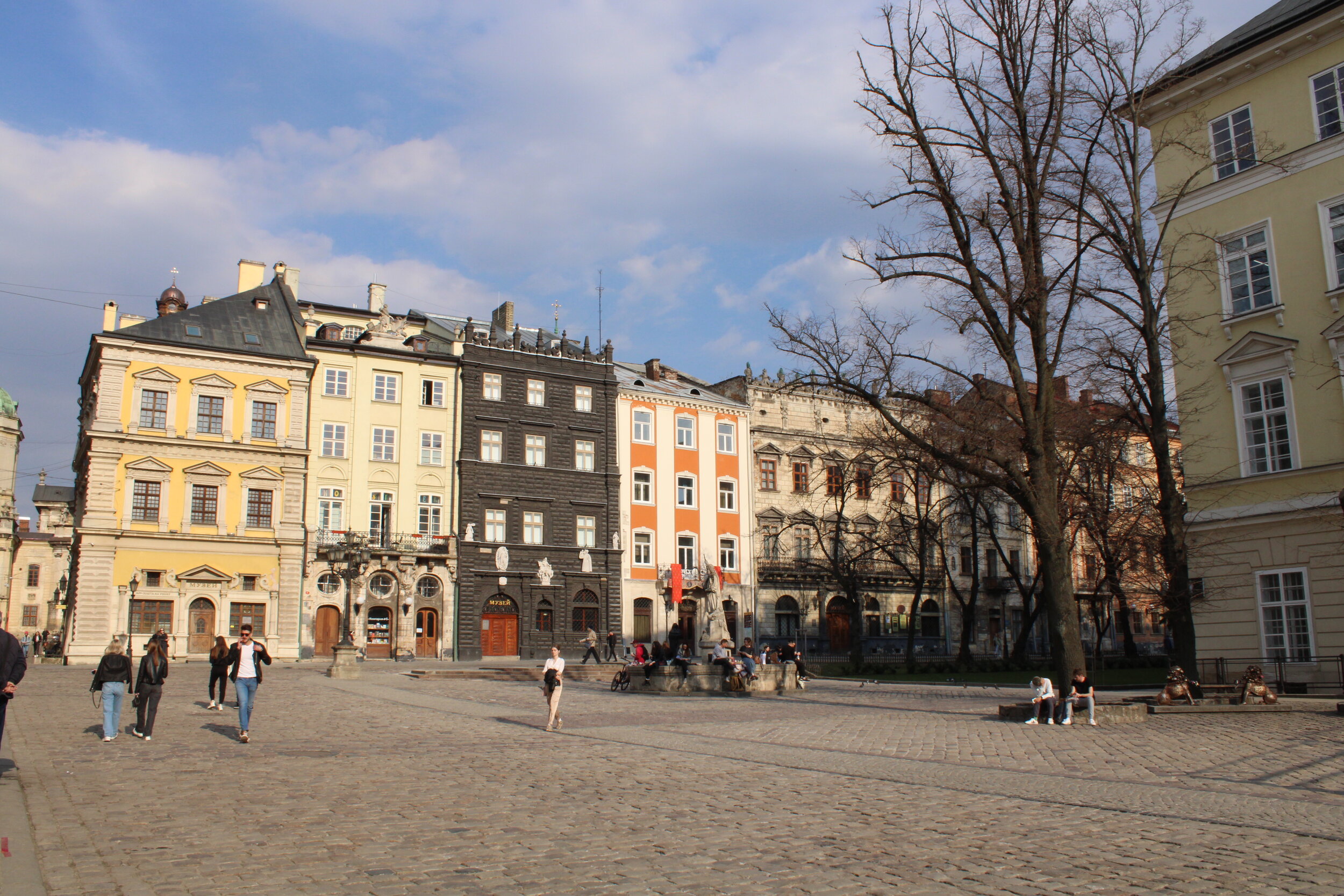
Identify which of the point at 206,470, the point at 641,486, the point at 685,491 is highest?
the point at 641,486

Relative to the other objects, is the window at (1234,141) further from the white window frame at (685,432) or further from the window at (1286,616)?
the white window frame at (685,432)

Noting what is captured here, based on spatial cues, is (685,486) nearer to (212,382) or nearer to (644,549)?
(644,549)

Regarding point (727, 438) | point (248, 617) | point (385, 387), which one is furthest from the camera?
point (727, 438)

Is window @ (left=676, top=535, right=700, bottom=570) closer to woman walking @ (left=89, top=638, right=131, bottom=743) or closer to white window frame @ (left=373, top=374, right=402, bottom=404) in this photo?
white window frame @ (left=373, top=374, right=402, bottom=404)

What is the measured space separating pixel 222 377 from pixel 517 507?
1504 cm

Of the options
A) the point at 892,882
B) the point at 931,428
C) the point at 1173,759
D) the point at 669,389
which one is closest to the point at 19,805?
the point at 892,882

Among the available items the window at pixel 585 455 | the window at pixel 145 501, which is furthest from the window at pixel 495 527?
the window at pixel 145 501

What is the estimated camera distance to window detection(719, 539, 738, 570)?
56.4 meters

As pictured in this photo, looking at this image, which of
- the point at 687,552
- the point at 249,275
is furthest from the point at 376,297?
the point at 687,552

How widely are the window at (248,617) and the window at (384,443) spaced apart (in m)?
8.80

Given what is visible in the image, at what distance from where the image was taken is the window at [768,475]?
194 ft

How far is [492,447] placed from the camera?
51688mm

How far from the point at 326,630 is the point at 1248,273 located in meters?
39.3

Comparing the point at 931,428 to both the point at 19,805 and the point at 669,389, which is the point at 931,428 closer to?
the point at 669,389
